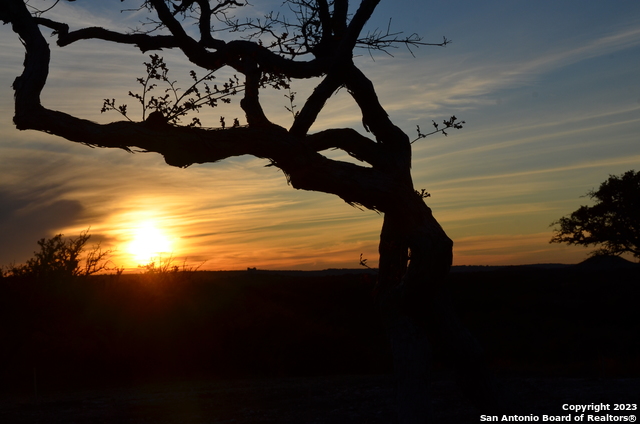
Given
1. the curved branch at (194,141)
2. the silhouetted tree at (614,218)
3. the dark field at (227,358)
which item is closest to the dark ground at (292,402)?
the dark field at (227,358)

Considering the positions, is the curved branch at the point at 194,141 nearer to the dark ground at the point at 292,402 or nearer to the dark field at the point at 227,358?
the dark field at the point at 227,358

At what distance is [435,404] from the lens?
1009 cm

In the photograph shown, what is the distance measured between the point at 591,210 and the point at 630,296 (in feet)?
19.4

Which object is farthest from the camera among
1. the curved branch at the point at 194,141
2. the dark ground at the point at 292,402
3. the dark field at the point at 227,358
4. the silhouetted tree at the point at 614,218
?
the silhouetted tree at the point at 614,218

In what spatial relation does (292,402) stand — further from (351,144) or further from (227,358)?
(227,358)

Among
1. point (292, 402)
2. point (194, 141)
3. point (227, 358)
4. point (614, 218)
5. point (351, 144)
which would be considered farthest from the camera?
point (614, 218)

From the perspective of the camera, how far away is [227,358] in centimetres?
1858

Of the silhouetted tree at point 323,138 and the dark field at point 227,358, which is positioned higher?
the silhouetted tree at point 323,138

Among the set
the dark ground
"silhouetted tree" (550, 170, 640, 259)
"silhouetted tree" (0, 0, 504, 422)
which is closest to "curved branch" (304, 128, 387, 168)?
"silhouetted tree" (0, 0, 504, 422)

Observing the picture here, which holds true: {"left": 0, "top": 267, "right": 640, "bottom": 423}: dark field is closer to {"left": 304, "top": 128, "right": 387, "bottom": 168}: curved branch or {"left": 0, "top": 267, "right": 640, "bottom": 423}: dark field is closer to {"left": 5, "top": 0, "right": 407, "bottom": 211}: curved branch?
{"left": 5, "top": 0, "right": 407, "bottom": 211}: curved branch

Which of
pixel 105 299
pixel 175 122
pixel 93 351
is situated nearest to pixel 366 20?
pixel 175 122

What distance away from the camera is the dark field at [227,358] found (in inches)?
424

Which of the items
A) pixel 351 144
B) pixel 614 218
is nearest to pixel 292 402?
pixel 351 144

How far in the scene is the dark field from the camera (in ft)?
35.4
